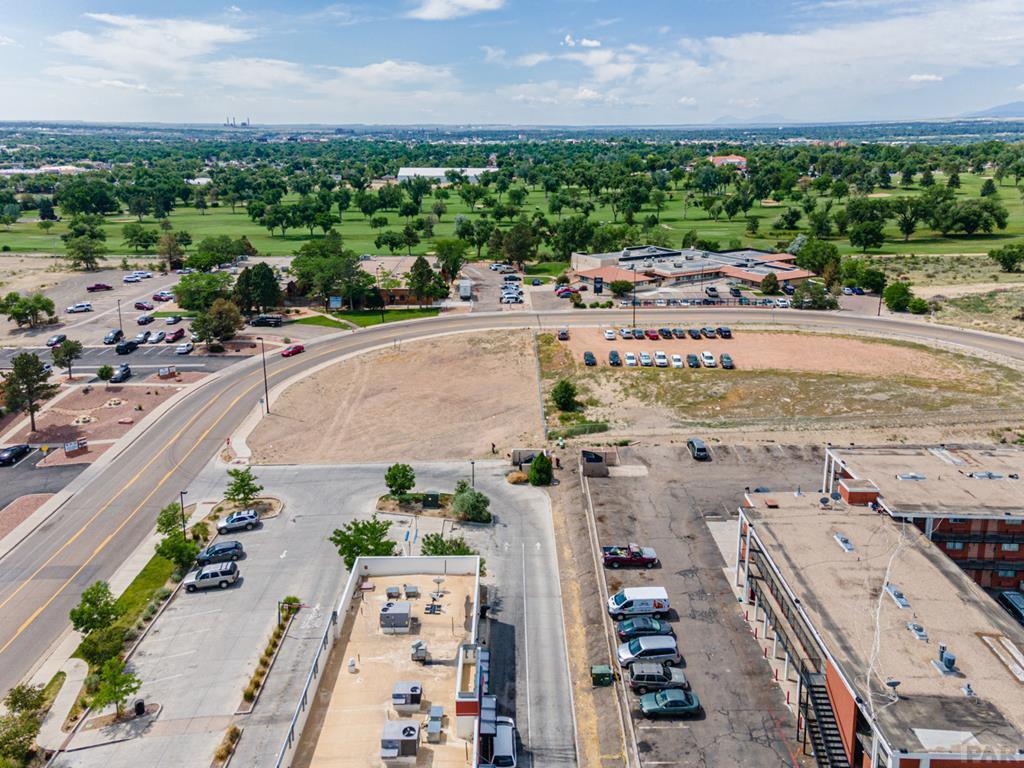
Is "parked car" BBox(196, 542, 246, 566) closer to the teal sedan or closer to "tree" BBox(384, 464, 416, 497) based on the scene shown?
"tree" BBox(384, 464, 416, 497)

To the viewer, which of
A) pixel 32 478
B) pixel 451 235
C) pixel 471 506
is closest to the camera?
pixel 471 506

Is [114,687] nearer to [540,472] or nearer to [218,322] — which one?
[540,472]

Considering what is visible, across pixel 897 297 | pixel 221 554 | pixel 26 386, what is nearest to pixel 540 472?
pixel 221 554

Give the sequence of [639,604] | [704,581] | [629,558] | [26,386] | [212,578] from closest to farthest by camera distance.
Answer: [639,604]
[704,581]
[212,578]
[629,558]
[26,386]

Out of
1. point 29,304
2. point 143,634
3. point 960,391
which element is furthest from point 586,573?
point 29,304

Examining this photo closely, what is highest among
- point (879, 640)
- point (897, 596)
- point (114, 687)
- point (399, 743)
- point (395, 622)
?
point (399, 743)
